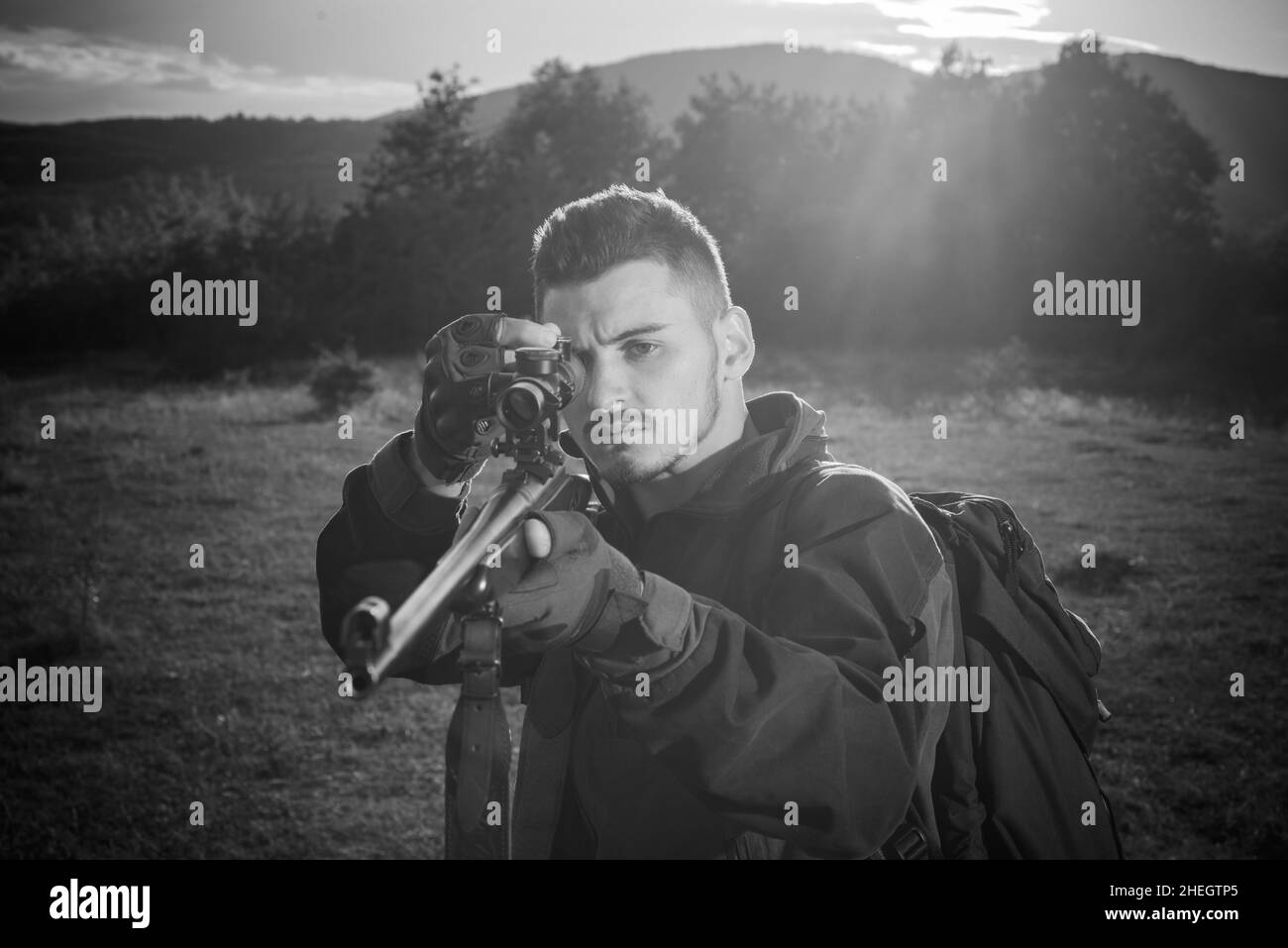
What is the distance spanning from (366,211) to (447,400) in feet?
150

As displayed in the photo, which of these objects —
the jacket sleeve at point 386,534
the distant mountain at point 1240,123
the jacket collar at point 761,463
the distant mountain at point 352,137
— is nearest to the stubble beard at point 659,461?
the jacket collar at point 761,463

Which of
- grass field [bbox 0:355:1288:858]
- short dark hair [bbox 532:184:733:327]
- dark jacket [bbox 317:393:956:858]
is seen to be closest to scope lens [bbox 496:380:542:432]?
dark jacket [bbox 317:393:956:858]

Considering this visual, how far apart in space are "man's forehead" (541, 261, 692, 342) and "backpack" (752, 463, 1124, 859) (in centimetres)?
61

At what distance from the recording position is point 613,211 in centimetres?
286

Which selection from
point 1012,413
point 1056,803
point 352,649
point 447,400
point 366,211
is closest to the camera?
point 352,649

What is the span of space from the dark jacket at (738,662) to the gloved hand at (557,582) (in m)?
0.09

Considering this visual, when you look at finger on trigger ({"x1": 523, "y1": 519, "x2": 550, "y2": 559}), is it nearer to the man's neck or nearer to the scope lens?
the scope lens

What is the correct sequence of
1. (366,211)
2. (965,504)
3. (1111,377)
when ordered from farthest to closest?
(366,211) < (1111,377) < (965,504)

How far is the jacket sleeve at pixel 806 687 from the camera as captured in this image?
2.06 meters

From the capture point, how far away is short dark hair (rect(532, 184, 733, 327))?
2818 mm

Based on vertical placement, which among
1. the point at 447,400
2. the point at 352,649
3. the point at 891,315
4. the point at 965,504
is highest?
the point at 891,315

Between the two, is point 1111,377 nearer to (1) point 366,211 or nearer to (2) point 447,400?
(2) point 447,400

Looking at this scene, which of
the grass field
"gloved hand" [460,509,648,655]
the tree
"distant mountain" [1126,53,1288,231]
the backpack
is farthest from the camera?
the tree
